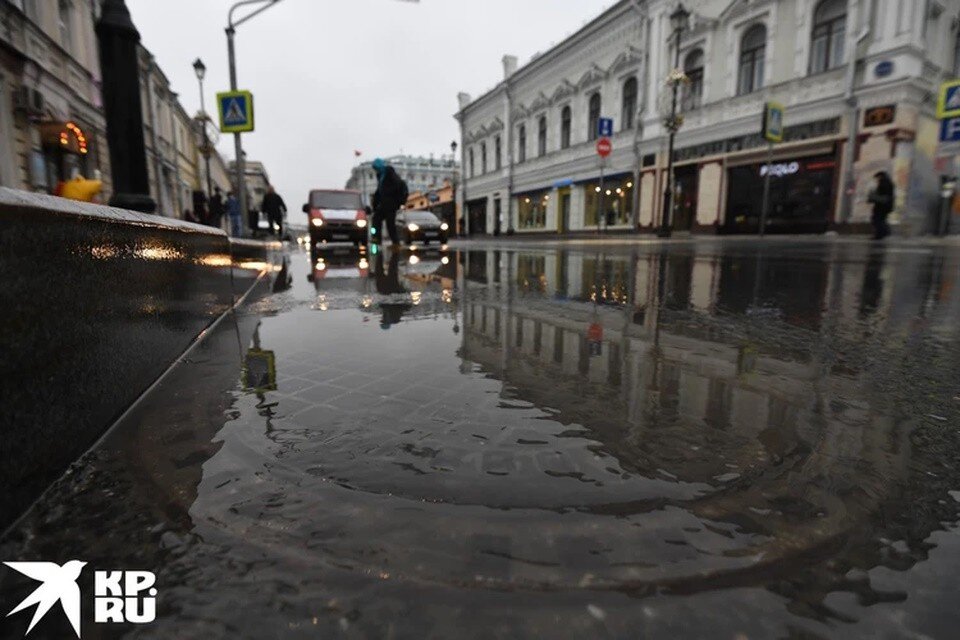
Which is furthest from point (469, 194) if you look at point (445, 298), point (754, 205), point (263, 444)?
point (263, 444)

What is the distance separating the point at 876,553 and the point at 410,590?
857 mm

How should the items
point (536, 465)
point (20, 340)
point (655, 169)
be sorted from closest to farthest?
point (20, 340) → point (536, 465) → point (655, 169)

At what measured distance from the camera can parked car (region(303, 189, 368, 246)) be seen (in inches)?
528

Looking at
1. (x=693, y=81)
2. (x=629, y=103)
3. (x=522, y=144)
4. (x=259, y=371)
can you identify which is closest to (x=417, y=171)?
(x=522, y=144)

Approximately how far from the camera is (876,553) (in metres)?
0.93

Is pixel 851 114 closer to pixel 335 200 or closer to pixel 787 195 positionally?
pixel 787 195

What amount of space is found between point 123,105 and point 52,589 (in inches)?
121

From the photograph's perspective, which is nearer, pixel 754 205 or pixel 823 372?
pixel 823 372

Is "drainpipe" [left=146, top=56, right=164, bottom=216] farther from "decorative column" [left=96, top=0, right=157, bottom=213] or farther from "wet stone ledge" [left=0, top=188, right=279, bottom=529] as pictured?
"wet stone ledge" [left=0, top=188, right=279, bottom=529]

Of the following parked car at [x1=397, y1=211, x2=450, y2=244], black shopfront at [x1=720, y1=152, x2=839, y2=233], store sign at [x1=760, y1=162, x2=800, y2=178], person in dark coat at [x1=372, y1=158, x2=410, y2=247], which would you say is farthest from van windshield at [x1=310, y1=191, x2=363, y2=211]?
black shopfront at [x1=720, y1=152, x2=839, y2=233]

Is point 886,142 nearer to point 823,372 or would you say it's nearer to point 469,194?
point 823,372

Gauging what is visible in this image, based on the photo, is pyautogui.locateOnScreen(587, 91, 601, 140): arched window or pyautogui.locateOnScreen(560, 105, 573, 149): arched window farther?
pyautogui.locateOnScreen(560, 105, 573, 149): arched window

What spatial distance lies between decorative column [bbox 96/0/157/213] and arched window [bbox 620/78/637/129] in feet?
79.9

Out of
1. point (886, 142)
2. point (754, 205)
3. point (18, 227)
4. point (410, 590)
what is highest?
point (886, 142)
